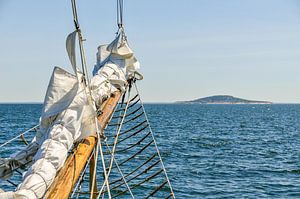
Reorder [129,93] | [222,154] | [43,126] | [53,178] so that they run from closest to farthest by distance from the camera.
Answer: [53,178], [43,126], [129,93], [222,154]

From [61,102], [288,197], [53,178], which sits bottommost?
[288,197]

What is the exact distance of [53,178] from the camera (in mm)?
4504

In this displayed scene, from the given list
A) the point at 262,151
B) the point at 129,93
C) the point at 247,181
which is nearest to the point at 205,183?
the point at 247,181

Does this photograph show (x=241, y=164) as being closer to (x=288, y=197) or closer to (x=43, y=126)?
(x=288, y=197)

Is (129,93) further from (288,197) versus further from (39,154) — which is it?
(288,197)

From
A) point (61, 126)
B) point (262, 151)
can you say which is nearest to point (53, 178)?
point (61, 126)

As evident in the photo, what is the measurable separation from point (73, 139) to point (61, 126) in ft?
0.75

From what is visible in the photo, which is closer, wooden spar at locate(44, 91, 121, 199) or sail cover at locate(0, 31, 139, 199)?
sail cover at locate(0, 31, 139, 199)

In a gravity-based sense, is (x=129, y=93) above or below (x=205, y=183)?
above

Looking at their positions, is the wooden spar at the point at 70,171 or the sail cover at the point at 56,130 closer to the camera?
the sail cover at the point at 56,130

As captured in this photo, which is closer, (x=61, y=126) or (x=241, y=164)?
(x=61, y=126)

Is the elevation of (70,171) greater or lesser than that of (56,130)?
lesser

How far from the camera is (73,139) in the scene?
5172mm

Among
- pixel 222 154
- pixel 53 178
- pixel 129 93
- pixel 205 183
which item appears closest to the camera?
pixel 53 178
